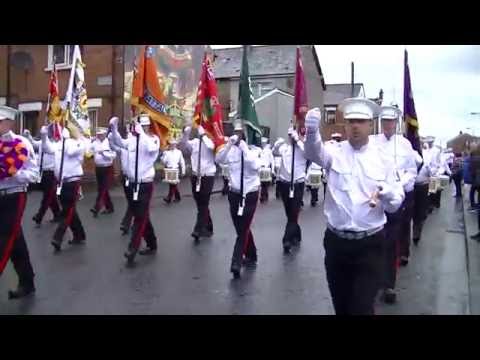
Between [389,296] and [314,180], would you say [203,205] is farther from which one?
[314,180]

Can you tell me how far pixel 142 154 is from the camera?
8.39 metres

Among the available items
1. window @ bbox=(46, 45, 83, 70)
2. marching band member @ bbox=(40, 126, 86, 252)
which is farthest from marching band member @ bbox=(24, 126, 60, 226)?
window @ bbox=(46, 45, 83, 70)

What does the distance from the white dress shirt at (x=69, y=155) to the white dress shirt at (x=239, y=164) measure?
297 centimetres

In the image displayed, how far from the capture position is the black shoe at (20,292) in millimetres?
6152

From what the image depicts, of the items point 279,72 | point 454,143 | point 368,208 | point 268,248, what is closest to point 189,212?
point 268,248

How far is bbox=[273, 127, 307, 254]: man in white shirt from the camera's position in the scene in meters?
9.22

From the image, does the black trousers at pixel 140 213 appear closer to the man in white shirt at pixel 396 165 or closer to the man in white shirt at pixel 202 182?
the man in white shirt at pixel 202 182

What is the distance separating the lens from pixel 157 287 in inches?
262

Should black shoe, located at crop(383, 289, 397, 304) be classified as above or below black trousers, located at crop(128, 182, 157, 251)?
below

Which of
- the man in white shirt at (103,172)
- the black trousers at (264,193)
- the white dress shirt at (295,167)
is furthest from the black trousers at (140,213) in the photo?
the black trousers at (264,193)

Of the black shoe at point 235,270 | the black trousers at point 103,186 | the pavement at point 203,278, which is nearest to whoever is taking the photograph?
the pavement at point 203,278

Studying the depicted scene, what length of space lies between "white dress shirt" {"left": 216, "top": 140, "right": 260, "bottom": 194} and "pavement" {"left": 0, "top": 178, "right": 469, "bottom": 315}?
4.08 feet

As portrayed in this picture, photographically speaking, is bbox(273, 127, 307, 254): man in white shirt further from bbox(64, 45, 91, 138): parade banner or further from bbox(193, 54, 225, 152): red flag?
bbox(64, 45, 91, 138): parade banner
